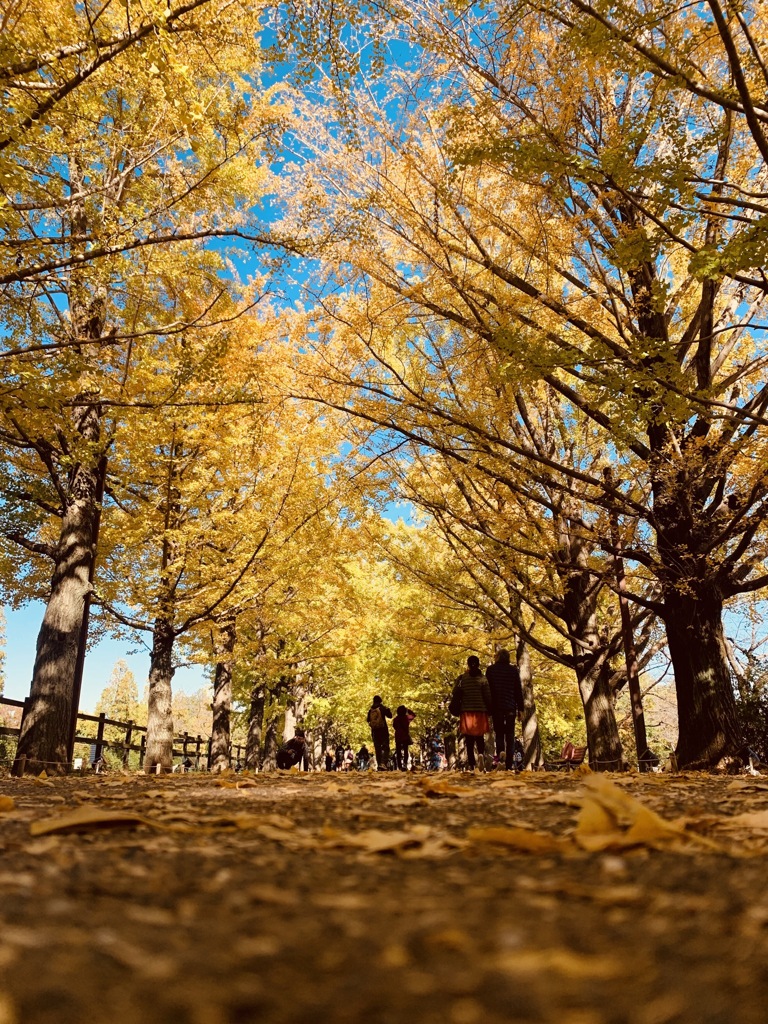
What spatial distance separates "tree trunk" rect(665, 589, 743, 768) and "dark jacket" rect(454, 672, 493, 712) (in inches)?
94.6

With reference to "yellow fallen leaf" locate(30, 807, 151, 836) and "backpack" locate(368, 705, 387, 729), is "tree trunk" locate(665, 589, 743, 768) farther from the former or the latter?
"yellow fallen leaf" locate(30, 807, 151, 836)

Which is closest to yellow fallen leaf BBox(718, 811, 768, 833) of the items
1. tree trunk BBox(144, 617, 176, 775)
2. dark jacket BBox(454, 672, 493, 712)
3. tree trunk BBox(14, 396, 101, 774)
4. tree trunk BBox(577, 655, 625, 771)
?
dark jacket BBox(454, 672, 493, 712)

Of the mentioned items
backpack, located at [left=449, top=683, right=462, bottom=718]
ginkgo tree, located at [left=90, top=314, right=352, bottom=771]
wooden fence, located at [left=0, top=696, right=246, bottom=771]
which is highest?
ginkgo tree, located at [left=90, top=314, right=352, bottom=771]

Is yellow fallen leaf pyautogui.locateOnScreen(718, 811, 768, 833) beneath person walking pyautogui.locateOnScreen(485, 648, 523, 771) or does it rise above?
beneath

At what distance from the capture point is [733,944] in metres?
0.80

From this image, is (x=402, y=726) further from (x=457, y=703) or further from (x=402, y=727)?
(x=457, y=703)

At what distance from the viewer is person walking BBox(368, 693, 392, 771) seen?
36.8 ft

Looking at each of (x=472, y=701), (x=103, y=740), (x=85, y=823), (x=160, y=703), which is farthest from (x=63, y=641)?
(x=85, y=823)

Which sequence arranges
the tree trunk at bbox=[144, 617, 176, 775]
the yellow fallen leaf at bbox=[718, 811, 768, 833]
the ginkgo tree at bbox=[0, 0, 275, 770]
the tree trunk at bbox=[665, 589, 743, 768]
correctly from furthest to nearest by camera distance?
1. the tree trunk at bbox=[144, 617, 176, 775]
2. the tree trunk at bbox=[665, 589, 743, 768]
3. the ginkgo tree at bbox=[0, 0, 275, 770]
4. the yellow fallen leaf at bbox=[718, 811, 768, 833]

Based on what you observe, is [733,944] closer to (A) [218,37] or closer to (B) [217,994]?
(B) [217,994]

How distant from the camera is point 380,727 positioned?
37.6 feet

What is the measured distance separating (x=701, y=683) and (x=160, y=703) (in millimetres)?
8325

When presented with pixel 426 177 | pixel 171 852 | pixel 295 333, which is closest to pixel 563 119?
pixel 426 177

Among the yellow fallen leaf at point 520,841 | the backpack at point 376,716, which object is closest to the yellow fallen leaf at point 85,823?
the yellow fallen leaf at point 520,841
